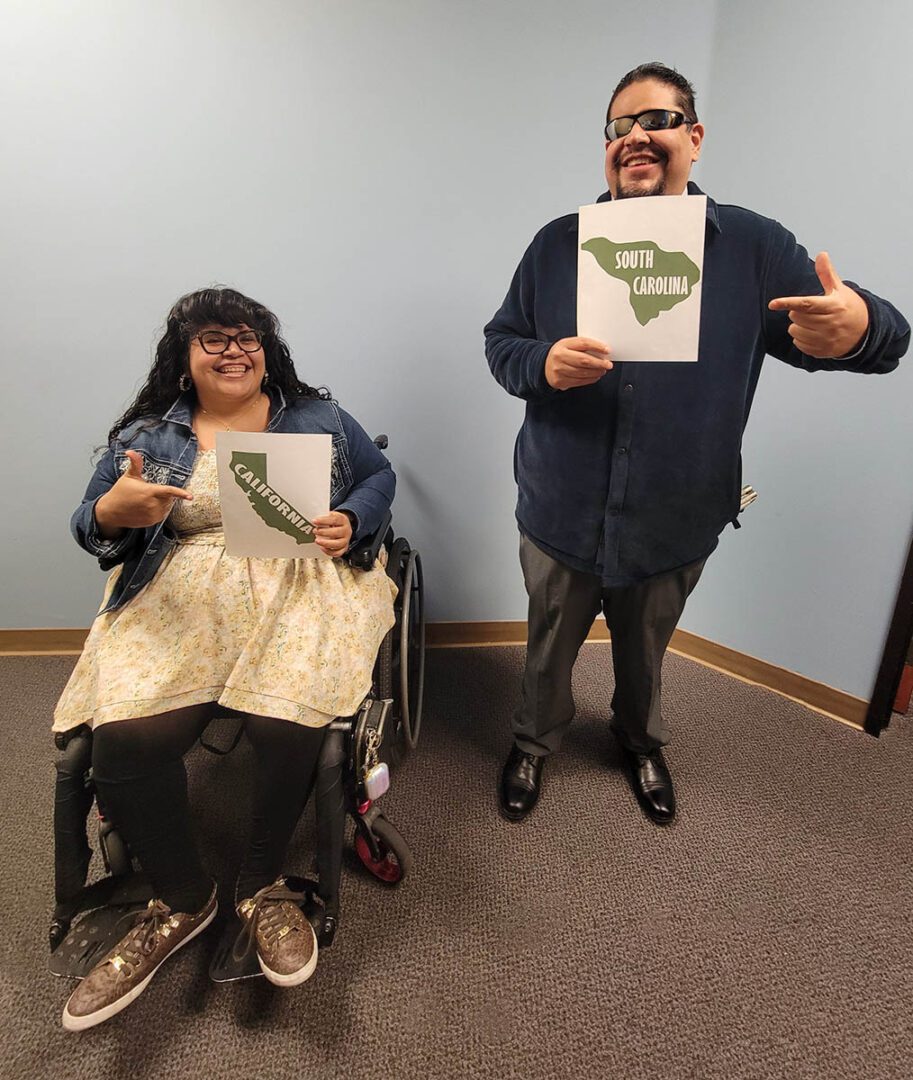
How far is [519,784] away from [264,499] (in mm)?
923

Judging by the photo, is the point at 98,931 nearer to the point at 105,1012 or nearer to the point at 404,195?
the point at 105,1012

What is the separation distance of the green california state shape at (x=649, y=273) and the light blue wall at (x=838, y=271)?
93 centimetres

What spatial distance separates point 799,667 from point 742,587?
0.97ft

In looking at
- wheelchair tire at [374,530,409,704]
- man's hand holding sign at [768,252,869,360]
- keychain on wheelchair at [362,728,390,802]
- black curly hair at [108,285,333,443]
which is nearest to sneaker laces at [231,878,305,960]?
keychain on wheelchair at [362,728,390,802]

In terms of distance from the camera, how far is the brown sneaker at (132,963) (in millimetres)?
829

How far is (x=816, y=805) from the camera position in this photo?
4.40 ft

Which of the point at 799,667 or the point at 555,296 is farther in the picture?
the point at 799,667

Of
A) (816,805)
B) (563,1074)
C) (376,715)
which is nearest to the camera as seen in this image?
(563,1074)

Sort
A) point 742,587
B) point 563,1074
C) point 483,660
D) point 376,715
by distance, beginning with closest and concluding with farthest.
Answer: point 563,1074 → point 376,715 → point 742,587 → point 483,660

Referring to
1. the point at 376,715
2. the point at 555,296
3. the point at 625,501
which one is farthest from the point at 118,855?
the point at 555,296

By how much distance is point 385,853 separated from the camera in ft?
3.71

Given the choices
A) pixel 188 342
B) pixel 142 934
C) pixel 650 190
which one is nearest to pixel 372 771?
pixel 142 934

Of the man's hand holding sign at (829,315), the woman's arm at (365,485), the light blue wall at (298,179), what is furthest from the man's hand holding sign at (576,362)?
the light blue wall at (298,179)

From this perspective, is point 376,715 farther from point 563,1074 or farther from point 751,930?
point 751,930
